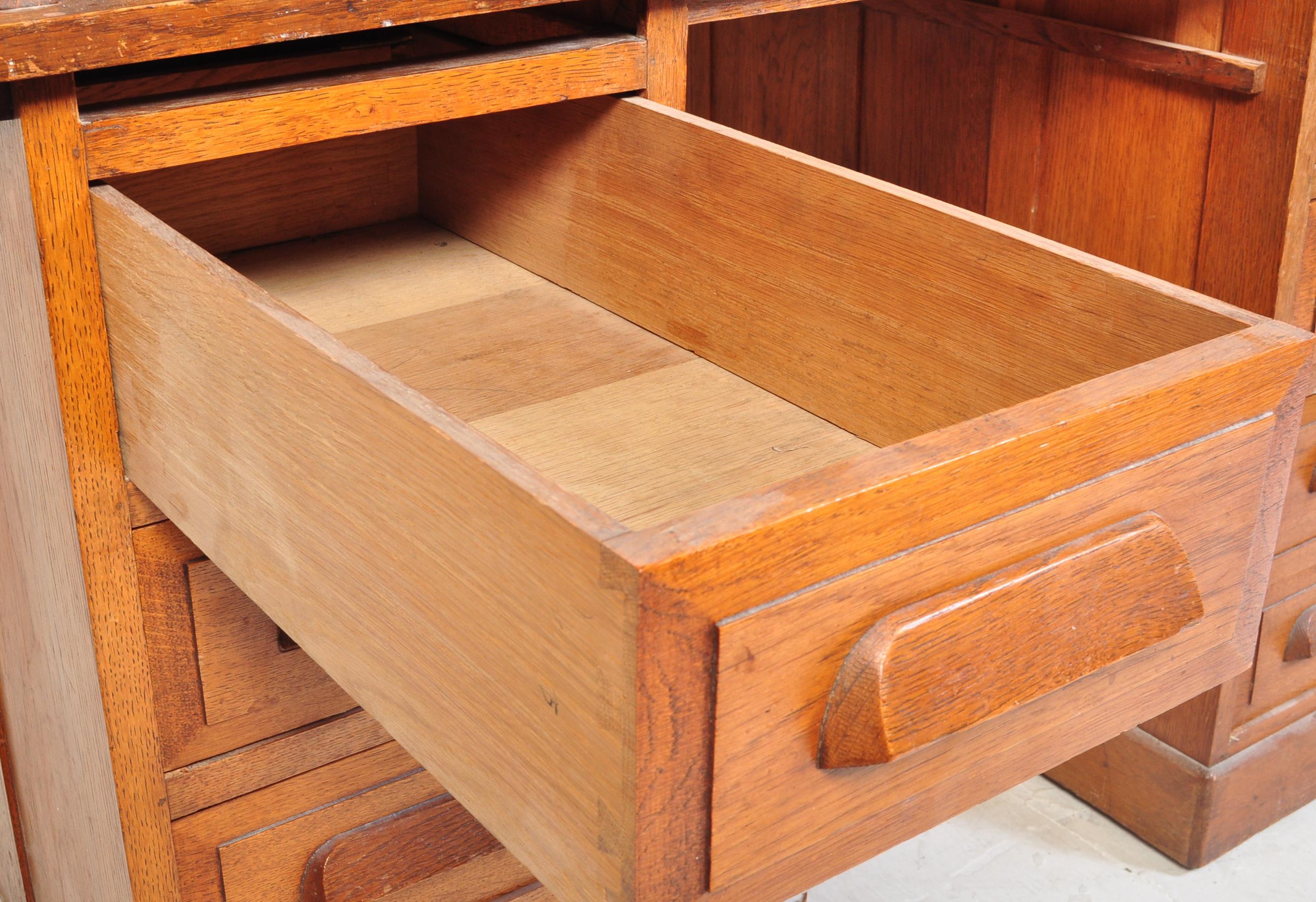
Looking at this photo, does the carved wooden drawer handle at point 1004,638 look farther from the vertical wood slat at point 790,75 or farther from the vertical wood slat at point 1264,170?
the vertical wood slat at point 790,75

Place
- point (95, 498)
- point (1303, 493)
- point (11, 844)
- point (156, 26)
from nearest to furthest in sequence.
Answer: point (156, 26)
point (95, 498)
point (11, 844)
point (1303, 493)

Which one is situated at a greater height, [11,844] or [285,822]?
[285,822]

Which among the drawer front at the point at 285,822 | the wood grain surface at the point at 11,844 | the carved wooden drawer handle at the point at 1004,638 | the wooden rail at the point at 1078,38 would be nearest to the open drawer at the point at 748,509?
the carved wooden drawer handle at the point at 1004,638

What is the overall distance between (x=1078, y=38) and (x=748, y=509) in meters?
0.96

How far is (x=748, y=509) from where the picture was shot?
0.52m

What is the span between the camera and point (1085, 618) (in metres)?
0.62

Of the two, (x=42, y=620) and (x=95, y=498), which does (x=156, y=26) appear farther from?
(x=42, y=620)

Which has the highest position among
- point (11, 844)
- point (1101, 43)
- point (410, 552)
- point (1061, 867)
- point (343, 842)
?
point (1101, 43)

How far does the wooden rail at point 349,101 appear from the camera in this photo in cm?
85

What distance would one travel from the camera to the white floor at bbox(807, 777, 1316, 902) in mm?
1474

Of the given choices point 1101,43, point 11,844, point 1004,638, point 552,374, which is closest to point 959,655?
point 1004,638

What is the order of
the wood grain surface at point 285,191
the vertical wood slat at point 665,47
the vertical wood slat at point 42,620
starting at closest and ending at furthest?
the vertical wood slat at point 42,620 → the vertical wood slat at point 665,47 → the wood grain surface at point 285,191

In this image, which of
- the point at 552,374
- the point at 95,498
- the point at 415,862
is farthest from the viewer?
the point at 415,862

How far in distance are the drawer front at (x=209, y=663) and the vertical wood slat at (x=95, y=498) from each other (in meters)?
0.01
